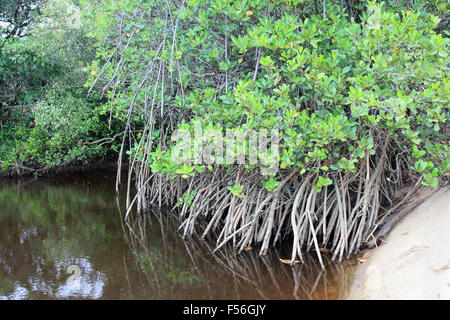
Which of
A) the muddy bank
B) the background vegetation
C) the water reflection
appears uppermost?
the background vegetation

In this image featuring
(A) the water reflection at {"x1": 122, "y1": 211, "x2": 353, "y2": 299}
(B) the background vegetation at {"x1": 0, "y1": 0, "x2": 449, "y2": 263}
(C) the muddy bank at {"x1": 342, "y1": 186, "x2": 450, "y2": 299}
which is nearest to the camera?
(C) the muddy bank at {"x1": 342, "y1": 186, "x2": 450, "y2": 299}

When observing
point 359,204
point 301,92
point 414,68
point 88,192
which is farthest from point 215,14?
point 88,192

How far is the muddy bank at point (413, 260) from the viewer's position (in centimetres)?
293

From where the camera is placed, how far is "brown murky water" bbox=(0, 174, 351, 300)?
11.3 feet

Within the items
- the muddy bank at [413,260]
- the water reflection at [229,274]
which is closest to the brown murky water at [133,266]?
the water reflection at [229,274]

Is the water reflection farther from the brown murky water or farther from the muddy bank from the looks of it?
the muddy bank

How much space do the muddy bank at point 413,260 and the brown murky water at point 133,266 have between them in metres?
0.23

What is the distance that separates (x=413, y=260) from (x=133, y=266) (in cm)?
268

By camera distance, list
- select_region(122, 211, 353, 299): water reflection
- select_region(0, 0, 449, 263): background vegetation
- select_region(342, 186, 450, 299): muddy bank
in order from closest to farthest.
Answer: select_region(342, 186, 450, 299): muddy bank
select_region(0, 0, 449, 263): background vegetation
select_region(122, 211, 353, 299): water reflection

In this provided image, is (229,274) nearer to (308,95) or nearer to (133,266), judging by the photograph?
(133,266)

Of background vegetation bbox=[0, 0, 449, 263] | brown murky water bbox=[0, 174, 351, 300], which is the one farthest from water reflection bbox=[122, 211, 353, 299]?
background vegetation bbox=[0, 0, 449, 263]

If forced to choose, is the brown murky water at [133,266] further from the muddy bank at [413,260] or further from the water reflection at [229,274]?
the muddy bank at [413,260]

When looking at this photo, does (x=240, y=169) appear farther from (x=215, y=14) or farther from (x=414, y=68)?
(x=414, y=68)

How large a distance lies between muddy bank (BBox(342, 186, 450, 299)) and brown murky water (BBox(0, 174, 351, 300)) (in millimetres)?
229
